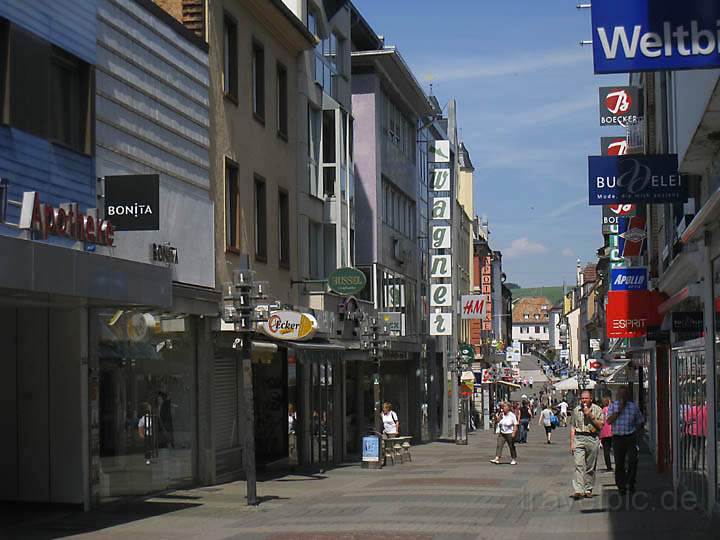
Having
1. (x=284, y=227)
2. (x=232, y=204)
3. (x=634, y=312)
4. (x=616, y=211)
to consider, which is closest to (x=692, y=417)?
(x=634, y=312)

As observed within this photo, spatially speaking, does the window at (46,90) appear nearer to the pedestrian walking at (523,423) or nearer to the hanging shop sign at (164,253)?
the hanging shop sign at (164,253)

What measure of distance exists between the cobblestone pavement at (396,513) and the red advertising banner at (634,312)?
3.21m

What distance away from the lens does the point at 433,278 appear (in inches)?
2064

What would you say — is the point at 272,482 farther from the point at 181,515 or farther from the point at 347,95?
the point at 347,95

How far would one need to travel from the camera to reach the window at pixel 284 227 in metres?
29.8

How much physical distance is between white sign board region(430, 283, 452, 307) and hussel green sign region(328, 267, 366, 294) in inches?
805

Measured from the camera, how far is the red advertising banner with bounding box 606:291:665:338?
26688mm

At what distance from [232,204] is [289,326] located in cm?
358

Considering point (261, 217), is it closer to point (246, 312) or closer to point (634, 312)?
point (246, 312)

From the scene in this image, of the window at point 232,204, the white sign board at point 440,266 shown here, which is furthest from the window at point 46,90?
A: the white sign board at point 440,266

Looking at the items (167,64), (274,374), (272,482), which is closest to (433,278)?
(274,374)

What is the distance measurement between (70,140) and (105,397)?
165 inches

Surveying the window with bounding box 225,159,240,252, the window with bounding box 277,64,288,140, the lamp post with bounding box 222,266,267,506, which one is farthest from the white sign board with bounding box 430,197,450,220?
the lamp post with bounding box 222,266,267,506

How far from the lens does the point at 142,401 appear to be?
2158cm
